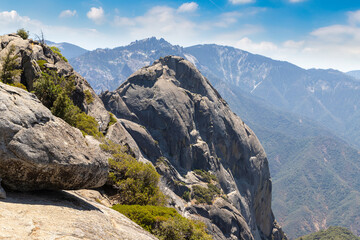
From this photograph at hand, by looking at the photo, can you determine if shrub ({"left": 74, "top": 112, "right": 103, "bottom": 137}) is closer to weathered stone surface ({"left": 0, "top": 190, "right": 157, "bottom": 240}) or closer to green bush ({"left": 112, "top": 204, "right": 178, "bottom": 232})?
green bush ({"left": 112, "top": 204, "right": 178, "bottom": 232})

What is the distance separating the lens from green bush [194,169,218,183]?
113 meters

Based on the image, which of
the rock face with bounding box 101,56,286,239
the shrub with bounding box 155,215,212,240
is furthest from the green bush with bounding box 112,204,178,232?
the rock face with bounding box 101,56,286,239

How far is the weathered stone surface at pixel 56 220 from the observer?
12422 mm

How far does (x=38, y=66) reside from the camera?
41.3 m

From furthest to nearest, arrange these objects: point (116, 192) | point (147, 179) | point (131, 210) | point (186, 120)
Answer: point (186, 120) < point (147, 179) < point (116, 192) < point (131, 210)

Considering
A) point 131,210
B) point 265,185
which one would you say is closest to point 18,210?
point 131,210

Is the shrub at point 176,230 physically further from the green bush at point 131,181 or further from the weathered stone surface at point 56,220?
the green bush at point 131,181

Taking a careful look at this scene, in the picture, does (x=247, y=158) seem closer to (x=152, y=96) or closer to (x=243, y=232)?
(x=243, y=232)

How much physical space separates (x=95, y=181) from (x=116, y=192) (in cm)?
1063

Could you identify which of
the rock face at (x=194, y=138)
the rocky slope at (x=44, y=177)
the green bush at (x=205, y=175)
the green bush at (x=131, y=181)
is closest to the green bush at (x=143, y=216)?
the green bush at (x=131, y=181)

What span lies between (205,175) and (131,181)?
8889 cm

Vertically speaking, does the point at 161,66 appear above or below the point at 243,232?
above

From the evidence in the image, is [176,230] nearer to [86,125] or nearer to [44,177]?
[44,177]

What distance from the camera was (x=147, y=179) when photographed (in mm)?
31516
